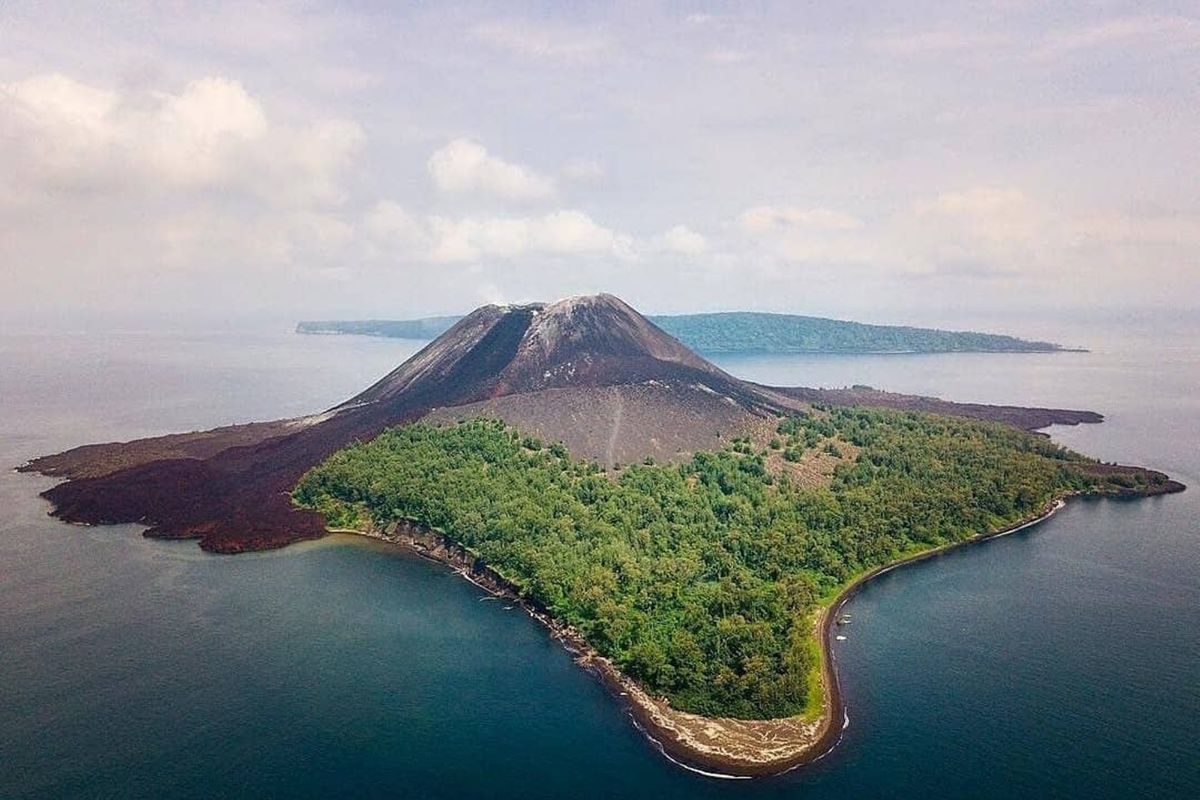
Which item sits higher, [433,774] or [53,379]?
[53,379]

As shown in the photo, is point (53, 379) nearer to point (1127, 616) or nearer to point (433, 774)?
point (433, 774)

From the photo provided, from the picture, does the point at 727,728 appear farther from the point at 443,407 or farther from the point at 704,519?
the point at 443,407

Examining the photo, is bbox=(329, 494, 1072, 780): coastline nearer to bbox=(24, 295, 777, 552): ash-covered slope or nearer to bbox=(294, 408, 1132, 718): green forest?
bbox=(294, 408, 1132, 718): green forest

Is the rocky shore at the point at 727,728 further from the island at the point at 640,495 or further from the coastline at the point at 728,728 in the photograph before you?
the island at the point at 640,495

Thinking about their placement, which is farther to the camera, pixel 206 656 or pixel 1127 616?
pixel 1127 616

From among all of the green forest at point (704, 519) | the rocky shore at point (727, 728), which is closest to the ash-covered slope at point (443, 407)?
the green forest at point (704, 519)

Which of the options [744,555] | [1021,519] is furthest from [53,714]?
[1021,519]

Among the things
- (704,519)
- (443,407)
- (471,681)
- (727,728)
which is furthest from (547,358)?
(727,728)

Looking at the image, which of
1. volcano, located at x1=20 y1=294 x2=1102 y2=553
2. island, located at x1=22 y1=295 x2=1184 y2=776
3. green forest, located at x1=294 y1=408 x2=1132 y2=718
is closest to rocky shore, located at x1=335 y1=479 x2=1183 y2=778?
island, located at x1=22 y1=295 x2=1184 y2=776
